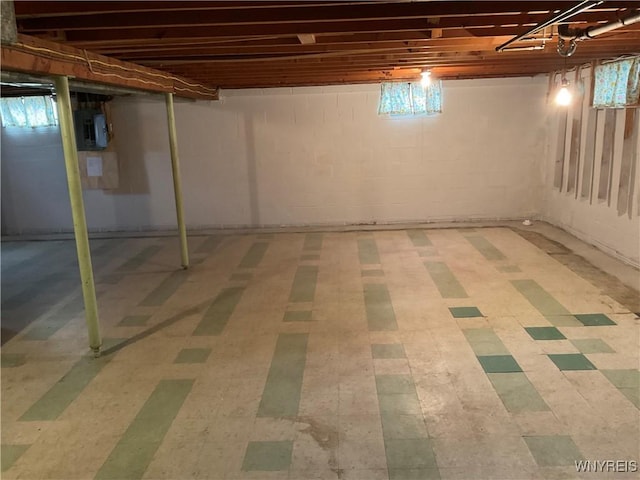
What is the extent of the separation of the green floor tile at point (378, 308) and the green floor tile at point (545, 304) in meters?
1.25

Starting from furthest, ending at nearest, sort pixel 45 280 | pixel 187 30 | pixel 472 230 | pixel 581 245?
pixel 472 230, pixel 581 245, pixel 45 280, pixel 187 30

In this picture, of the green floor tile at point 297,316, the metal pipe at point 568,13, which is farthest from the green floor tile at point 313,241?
the metal pipe at point 568,13

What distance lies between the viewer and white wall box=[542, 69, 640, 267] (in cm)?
532

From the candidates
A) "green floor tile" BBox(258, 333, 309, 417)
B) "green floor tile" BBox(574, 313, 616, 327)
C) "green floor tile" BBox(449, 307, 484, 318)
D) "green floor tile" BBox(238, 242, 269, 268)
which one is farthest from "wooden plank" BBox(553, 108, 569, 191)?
"green floor tile" BBox(258, 333, 309, 417)

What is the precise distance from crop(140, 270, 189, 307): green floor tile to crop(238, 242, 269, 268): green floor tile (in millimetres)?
709

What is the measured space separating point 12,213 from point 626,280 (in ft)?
28.0

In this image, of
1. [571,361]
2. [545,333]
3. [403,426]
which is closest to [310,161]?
[545,333]

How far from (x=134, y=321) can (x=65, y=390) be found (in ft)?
3.71

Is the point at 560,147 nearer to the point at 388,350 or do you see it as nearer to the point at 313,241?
the point at 313,241

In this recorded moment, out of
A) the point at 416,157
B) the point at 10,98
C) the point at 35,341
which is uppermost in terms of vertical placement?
the point at 10,98

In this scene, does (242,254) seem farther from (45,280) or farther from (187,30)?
(187,30)

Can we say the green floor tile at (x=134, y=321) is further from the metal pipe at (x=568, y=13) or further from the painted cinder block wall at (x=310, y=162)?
the metal pipe at (x=568, y=13)

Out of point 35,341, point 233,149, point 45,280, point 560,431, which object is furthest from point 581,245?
point 45,280

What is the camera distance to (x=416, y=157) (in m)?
7.58
